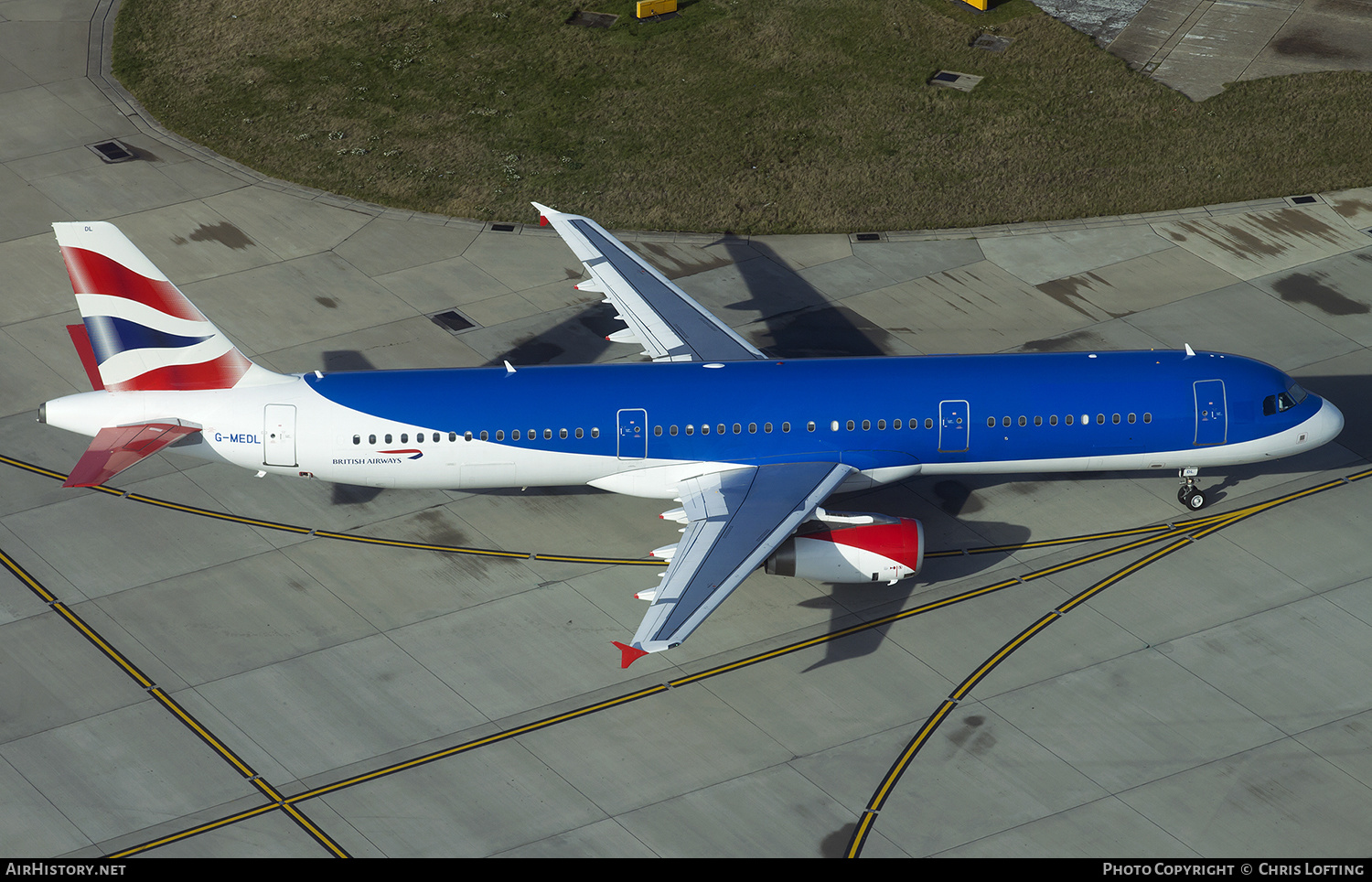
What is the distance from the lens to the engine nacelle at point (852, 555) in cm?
3666

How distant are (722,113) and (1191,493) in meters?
29.3

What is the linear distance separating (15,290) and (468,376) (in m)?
22.2

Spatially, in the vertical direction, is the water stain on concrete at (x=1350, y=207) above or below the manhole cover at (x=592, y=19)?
below

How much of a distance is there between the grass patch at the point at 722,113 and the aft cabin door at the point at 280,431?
2011 centimetres

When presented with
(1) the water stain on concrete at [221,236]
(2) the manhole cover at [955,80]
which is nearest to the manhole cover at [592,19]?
(2) the manhole cover at [955,80]

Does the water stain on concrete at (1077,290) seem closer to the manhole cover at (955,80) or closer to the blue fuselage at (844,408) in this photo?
the blue fuselage at (844,408)

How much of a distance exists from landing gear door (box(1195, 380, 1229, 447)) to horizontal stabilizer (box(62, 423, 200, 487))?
28431mm

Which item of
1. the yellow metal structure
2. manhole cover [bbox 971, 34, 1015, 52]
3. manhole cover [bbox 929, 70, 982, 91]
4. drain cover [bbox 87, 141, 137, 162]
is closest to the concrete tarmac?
drain cover [bbox 87, 141, 137, 162]

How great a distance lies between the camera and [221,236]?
5456 cm

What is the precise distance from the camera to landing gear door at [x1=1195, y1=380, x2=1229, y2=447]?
39.8 meters

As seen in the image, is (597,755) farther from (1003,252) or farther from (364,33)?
(364,33)

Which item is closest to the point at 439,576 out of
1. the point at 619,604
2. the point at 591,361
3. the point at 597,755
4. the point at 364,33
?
the point at 619,604
